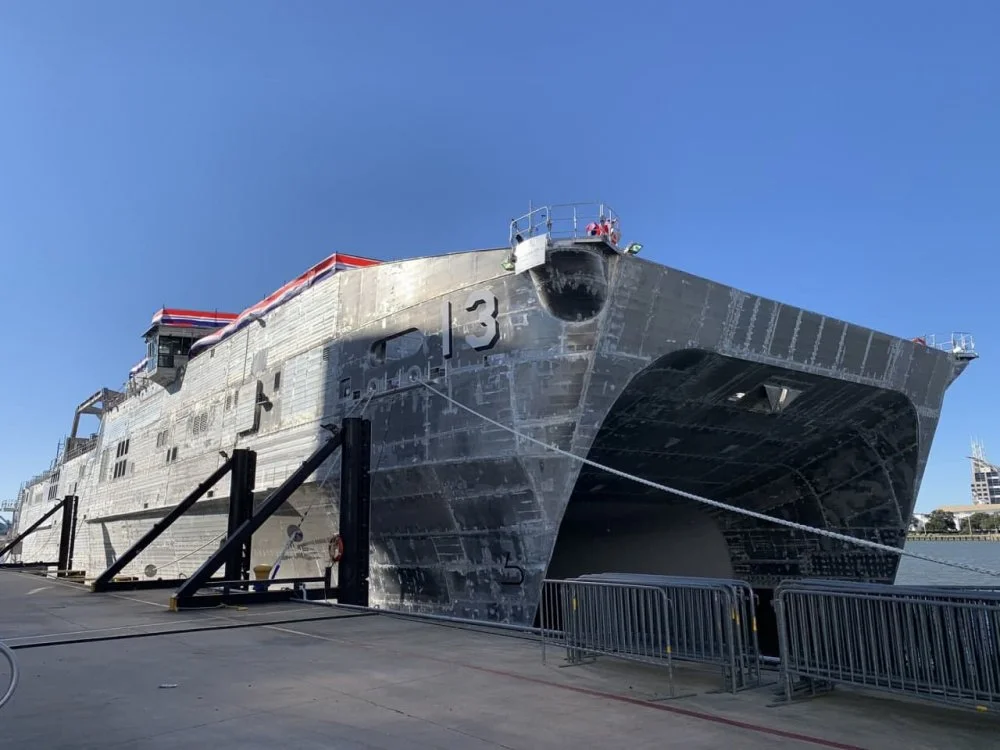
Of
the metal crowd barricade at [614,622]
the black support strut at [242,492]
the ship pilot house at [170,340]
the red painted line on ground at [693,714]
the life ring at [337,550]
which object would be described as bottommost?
the red painted line on ground at [693,714]

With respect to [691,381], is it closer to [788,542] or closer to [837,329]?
[837,329]

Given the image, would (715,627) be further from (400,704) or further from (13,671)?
(13,671)

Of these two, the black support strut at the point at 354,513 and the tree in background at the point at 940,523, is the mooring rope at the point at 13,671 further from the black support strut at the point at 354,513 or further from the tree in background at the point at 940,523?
the tree in background at the point at 940,523

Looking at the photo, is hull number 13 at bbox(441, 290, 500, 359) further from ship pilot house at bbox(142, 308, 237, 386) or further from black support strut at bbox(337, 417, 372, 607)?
ship pilot house at bbox(142, 308, 237, 386)

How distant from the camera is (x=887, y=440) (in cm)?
2016

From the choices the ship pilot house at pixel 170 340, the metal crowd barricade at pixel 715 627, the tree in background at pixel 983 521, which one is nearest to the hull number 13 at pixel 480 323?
the metal crowd barricade at pixel 715 627

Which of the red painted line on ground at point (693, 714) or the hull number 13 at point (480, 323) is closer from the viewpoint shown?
the red painted line on ground at point (693, 714)

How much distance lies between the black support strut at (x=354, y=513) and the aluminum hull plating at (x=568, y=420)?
0.75 meters

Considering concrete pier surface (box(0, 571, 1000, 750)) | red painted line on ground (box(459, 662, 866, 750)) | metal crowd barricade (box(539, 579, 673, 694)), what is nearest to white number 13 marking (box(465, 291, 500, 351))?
concrete pier surface (box(0, 571, 1000, 750))

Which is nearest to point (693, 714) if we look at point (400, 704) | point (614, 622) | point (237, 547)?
point (614, 622)

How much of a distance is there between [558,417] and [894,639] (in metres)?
7.87

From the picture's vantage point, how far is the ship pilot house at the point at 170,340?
3058 cm

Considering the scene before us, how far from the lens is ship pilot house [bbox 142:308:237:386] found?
100 feet

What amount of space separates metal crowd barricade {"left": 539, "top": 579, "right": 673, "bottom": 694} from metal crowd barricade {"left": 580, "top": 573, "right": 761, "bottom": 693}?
17 centimetres
